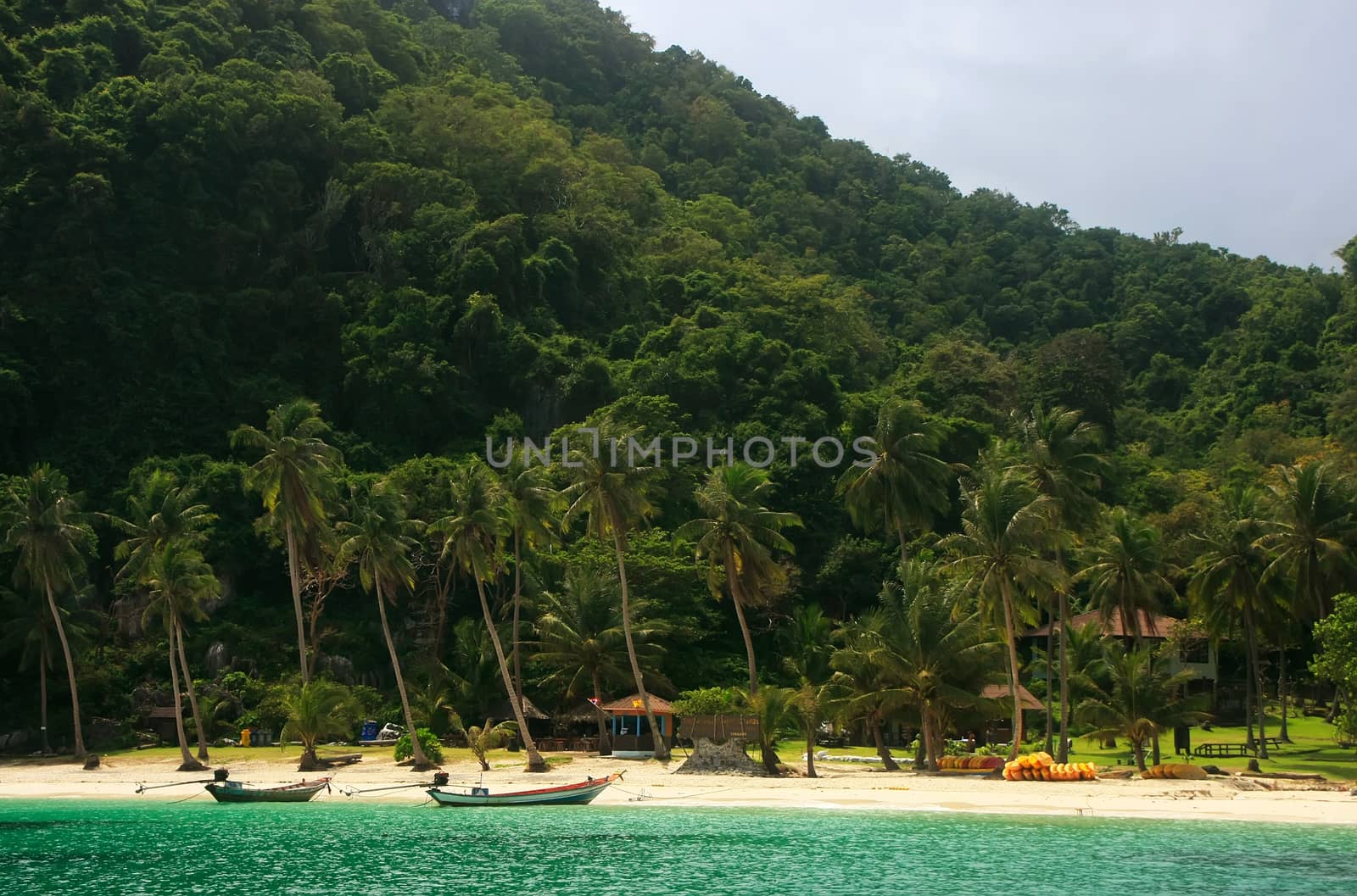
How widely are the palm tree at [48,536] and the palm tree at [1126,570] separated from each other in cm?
3439

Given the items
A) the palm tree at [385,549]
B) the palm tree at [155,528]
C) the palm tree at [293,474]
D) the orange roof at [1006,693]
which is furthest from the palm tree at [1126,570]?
the palm tree at [155,528]

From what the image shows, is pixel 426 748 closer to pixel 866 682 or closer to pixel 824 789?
pixel 824 789

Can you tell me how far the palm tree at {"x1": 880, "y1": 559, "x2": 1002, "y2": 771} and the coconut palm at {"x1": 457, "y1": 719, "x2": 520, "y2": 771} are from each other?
42.5ft

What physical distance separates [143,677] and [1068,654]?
1385 inches

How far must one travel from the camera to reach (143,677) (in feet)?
168

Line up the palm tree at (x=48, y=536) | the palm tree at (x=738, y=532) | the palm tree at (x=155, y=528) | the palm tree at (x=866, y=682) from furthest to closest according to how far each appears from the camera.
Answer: the palm tree at (x=48, y=536), the palm tree at (x=155, y=528), the palm tree at (x=738, y=532), the palm tree at (x=866, y=682)

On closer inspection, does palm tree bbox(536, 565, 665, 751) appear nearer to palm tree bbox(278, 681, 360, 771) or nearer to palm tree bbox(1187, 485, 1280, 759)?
palm tree bbox(278, 681, 360, 771)

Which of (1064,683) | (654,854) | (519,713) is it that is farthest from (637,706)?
(654,854)

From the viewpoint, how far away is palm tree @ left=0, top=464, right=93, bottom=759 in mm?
44344

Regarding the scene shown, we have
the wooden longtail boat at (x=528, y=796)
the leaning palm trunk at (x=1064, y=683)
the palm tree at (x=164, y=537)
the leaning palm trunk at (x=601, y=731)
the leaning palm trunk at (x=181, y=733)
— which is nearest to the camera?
the wooden longtail boat at (x=528, y=796)

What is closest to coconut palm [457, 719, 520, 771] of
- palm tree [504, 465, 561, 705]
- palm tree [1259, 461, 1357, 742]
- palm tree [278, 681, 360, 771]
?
palm tree [504, 465, 561, 705]

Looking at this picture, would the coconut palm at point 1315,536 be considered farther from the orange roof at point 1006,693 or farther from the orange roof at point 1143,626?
the orange roof at point 1143,626

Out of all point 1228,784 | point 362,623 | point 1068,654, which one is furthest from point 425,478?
point 1228,784

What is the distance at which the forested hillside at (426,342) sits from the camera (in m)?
54.9
